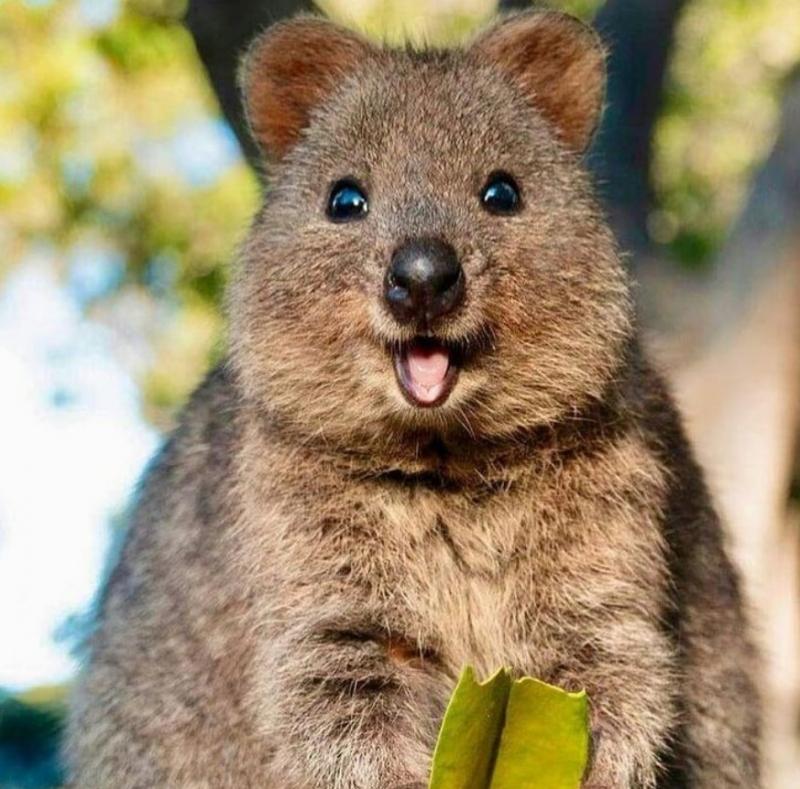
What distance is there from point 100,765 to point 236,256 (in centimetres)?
194

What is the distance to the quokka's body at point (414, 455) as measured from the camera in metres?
Result: 5.14

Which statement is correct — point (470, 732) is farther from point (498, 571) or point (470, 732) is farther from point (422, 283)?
point (498, 571)

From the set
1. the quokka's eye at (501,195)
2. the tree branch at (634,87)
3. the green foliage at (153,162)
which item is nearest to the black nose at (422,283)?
the quokka's eye at (501,195)

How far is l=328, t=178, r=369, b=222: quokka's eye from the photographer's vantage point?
5.42 m

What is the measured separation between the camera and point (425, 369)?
502 centimetres

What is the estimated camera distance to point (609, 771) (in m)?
5.14

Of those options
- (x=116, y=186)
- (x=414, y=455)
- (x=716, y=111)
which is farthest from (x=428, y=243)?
(x=716, y=111)

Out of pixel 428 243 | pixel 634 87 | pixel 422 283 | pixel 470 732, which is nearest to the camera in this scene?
pixel 470 732

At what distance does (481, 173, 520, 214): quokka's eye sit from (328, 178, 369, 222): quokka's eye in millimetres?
397

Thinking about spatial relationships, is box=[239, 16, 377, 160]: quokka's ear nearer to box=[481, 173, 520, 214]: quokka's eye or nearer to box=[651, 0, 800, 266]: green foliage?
box=[481, 173, 520, 214]: quokka's eye

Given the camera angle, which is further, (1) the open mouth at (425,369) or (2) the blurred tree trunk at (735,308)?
(2) the blurred tree trunk at (735,308)

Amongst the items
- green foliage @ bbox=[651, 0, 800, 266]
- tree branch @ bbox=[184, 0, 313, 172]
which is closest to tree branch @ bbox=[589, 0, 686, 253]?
tree branch @ bbox=[184, 0, 313, 172]

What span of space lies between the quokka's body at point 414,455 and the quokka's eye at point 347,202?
0.4 inches

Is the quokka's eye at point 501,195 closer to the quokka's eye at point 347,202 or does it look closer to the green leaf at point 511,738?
the quokka's eye at point 347,202
